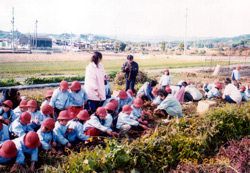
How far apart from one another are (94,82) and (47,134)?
2.10 metres

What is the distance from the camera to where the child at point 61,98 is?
17.4ft

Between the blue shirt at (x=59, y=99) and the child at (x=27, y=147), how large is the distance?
1.69 meters

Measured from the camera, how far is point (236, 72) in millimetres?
10945

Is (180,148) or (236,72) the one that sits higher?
(236,72)

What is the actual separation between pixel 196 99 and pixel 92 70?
168 inches

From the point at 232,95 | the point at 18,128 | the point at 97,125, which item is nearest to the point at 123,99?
the point at 97,125

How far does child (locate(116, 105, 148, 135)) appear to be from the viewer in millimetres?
5145

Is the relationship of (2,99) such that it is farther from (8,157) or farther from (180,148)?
(180,148)

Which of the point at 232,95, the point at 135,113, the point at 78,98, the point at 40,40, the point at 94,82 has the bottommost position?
the point at 135,113

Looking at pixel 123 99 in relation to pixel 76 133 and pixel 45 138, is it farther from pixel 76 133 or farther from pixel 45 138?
pixel 45 138

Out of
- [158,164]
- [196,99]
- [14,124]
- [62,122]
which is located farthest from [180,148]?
[196,99]

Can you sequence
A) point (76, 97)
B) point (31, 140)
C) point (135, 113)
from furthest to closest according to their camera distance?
point (135, 113), point (76, 97), point (31, 140)

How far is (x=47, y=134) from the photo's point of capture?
4.06 meters

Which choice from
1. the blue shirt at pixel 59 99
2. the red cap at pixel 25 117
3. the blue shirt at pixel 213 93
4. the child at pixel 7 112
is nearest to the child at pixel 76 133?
the red cap at pixel 25 117
